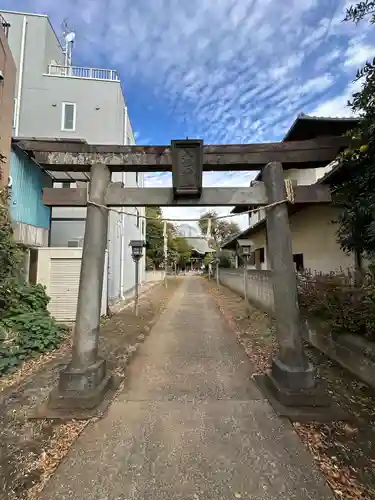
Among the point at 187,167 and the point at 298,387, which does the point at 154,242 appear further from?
the point at 298,387

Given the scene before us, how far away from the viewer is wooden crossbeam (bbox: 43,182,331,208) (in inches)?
155

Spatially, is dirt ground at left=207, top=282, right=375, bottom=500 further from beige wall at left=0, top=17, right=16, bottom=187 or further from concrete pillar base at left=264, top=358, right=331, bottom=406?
beige wall at left=0, top=17, right=16, bottom=187

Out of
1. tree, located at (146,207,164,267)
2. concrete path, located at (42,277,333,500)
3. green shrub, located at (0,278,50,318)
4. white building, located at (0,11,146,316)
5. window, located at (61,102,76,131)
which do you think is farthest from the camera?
tree, located at (146,207,164,267)

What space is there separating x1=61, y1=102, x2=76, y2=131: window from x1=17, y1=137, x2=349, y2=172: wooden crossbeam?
359 inches

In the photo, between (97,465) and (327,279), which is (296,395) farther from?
(327,279)

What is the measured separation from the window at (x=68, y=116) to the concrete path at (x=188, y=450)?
11.4 m

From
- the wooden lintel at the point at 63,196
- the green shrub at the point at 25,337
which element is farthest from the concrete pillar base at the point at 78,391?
the wooden lintel at the point at 63,196

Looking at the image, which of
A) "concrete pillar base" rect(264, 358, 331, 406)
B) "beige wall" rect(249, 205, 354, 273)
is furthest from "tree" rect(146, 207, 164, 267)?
"concrete pillar base" rect(264, 358, 331, 406)

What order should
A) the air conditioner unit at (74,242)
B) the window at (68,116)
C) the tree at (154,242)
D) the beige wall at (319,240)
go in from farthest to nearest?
the tree at (154,242) < the window at (68,116) < the air conditioner unit at (74,242) < the beige wall at (319,240)

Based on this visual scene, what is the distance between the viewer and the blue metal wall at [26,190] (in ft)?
21.6

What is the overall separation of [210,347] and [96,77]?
1290 cm

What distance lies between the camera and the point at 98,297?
3.79 m

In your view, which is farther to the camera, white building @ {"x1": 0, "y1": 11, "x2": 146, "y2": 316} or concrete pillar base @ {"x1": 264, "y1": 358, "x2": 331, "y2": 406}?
white building @ {"x1": 0, "y1": 11, "x2": 146, "y2": 316}

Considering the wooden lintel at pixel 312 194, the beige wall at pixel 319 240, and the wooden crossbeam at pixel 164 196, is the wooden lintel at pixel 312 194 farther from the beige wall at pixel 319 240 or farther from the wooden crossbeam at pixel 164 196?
the beige wall at pixel 319 240
